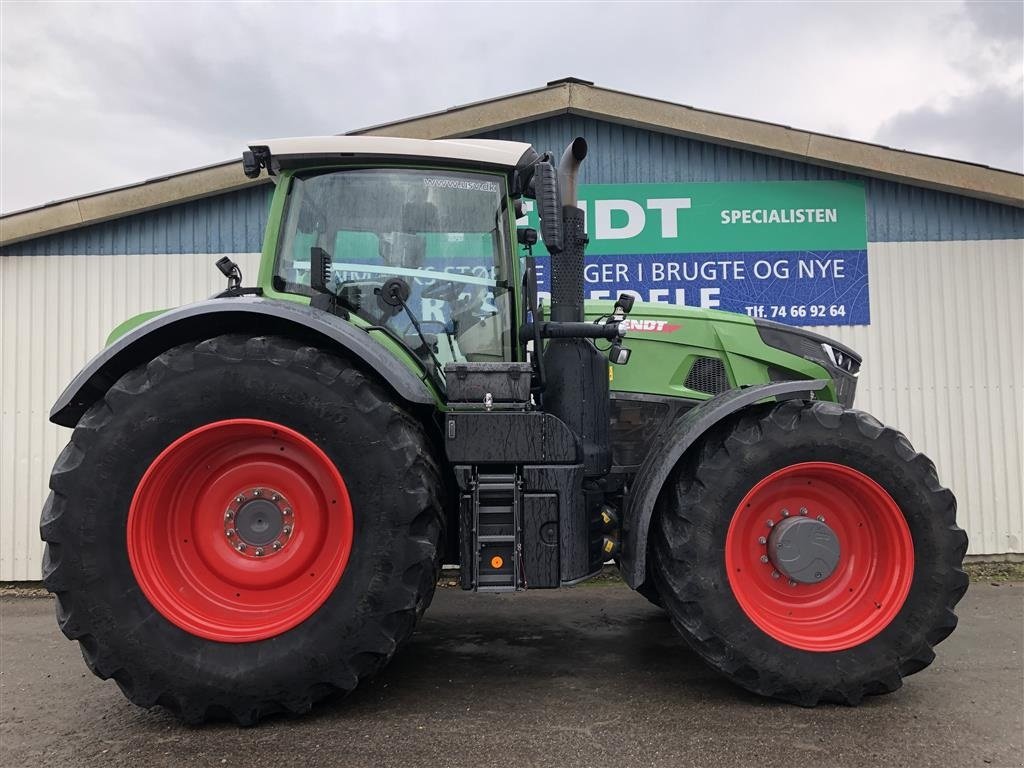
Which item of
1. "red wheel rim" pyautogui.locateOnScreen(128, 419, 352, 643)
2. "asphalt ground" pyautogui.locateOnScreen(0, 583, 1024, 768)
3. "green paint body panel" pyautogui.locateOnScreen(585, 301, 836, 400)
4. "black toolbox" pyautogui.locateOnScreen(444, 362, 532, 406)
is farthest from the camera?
"green paint body panel" pyautogui.locateOnScreen(585, 301, 836, 400)

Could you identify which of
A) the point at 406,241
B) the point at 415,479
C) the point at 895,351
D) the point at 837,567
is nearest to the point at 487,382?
the point at 415,479

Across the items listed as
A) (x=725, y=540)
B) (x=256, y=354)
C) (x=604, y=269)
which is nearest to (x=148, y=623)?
(x=256, y=354)

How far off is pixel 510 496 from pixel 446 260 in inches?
47.7

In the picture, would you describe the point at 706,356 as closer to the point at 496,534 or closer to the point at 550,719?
the point at 496,534

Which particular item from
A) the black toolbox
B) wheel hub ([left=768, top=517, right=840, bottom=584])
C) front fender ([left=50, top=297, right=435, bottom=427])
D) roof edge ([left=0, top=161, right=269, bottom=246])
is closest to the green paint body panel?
the black toolbox

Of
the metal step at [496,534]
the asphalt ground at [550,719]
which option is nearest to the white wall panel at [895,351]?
the asphalt ground at [550,719]

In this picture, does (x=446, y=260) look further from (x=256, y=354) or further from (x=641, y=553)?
(x=641, y=553)

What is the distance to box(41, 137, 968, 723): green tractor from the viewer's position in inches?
112

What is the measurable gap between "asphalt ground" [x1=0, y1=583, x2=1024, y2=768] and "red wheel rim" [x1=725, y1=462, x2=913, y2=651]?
357 mm

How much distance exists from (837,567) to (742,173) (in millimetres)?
4392

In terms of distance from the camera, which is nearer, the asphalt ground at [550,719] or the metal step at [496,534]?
the asphalt ground at [550,719]

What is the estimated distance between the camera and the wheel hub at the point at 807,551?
317cm

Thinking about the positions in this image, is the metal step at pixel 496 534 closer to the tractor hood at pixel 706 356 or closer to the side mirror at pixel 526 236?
the tractor hood at pixel 706 356

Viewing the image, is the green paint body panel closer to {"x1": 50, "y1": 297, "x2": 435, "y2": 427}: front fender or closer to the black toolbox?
the black toolbox
